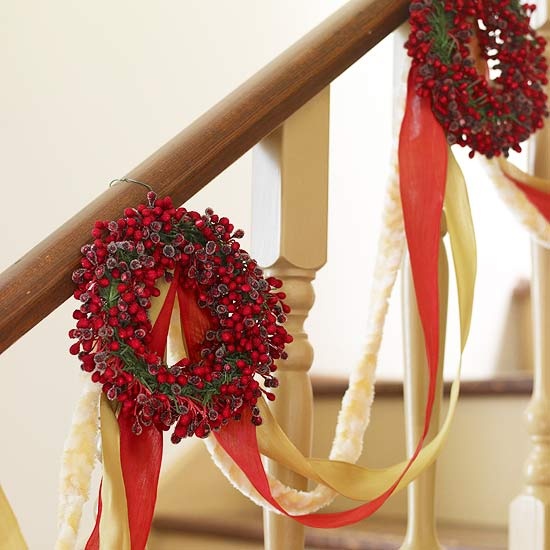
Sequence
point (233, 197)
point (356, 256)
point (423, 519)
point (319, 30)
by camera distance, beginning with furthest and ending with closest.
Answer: point (356, 256), point (233, 197), point (423, 519), point (319, 30)

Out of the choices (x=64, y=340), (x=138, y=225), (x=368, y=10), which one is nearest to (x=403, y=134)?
(x=368, y=10)

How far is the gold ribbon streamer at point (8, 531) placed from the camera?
754 mm

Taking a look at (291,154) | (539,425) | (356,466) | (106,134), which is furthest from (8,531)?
(106,134)

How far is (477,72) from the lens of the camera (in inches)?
43.5

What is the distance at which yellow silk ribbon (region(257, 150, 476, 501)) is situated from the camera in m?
0.91

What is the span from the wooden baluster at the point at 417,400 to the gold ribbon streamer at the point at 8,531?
0.49m

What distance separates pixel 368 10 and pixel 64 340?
39.1 inches

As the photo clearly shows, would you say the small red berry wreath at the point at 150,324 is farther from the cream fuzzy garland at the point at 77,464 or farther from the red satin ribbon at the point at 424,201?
the red satin ribbon at the point at 424,201

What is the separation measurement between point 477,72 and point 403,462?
447mm

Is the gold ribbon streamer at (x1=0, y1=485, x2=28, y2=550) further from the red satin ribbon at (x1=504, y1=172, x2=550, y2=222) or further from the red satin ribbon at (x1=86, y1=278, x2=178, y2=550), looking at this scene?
the red satin ribbon at (x1=504, y1=172, x2=550, y2=222)

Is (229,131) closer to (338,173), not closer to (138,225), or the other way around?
(138,225)

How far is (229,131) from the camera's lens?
0.92 metres

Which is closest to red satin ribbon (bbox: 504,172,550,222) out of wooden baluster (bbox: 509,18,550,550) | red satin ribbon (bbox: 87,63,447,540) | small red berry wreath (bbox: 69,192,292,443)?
wooden baluster (bbox: 509,18,550,550)

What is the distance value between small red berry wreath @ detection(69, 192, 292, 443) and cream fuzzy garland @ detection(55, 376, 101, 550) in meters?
0.02
